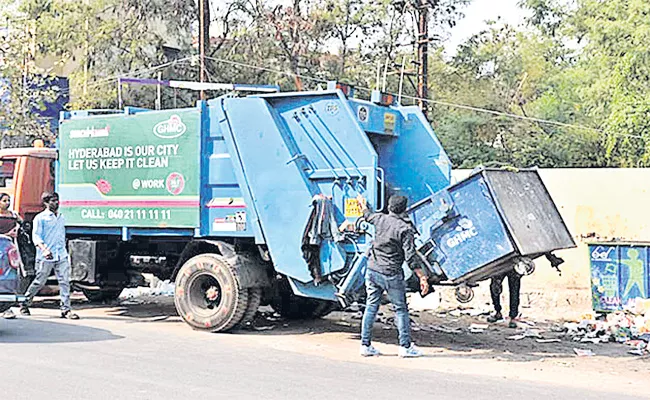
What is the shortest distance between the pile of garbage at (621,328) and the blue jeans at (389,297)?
2608 mm

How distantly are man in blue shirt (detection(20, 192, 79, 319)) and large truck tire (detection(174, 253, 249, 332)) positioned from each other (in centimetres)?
155

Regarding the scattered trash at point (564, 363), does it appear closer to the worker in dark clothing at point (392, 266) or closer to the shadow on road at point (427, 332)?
the shadow on road at point (427, 332)

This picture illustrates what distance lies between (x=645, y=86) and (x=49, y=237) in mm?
15861

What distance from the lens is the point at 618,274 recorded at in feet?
39.0

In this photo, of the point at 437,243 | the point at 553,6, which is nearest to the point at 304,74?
the point at 553,6

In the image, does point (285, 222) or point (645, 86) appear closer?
point (285, 222)

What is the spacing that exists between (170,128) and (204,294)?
1.94m

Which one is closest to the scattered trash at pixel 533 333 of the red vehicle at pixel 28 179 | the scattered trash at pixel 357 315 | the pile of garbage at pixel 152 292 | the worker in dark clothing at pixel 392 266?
the scattered trash at pixel 357 315

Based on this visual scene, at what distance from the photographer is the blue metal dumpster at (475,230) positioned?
27.8ft

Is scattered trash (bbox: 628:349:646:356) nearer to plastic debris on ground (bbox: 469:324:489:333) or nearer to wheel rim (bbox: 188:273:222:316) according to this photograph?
plastic debris on ground (bbox: 469:324:489:333)

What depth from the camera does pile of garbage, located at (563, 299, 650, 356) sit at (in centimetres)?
1007

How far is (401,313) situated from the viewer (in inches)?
335

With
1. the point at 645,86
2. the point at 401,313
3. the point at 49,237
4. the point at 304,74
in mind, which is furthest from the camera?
the point at 304,74

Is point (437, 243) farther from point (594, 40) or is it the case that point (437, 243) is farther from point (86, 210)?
point (594, 40)
